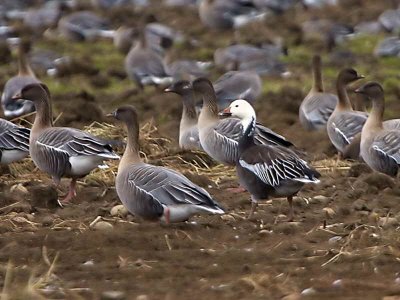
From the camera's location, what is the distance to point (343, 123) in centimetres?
1630

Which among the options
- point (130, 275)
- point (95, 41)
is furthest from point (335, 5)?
point (130, 275)

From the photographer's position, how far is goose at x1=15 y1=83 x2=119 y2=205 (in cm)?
1328

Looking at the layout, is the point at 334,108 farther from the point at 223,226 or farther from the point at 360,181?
the point at 223,226

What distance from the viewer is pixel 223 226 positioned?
37.6 ft

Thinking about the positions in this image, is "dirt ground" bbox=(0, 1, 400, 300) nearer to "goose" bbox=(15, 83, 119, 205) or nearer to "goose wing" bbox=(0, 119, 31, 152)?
"goose" bbox=(15, 83, 119, 205)

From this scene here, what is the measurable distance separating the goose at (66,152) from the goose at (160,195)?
1.28m

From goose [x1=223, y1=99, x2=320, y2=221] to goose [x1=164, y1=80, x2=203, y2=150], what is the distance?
12.6 ft

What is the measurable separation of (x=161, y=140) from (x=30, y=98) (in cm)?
223

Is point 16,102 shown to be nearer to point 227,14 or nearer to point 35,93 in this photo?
point 35,93

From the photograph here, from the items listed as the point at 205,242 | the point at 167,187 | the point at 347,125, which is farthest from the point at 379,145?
the point at 205,242

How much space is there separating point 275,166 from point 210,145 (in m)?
3.51

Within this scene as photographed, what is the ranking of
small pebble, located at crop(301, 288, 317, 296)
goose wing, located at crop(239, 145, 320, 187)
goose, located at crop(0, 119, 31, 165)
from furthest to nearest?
goose, located at crop(0, 119, 31, 165) → goose wing, located at crop(239, 145, 320, 187) → small pebble, located at crop(301, 288, 317, 296)

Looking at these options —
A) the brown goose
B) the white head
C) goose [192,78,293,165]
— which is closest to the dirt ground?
goose [192,78,293,165]

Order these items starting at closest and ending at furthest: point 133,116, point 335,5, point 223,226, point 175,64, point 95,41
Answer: point 223,226, point 133,116, point 175,64, point 95,41, point 335,5
